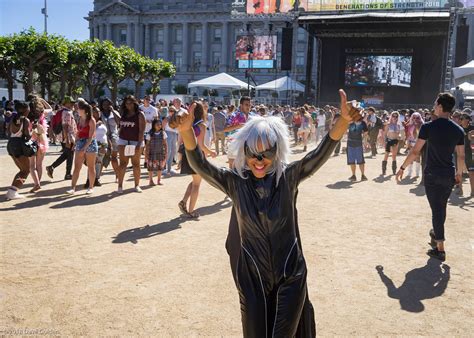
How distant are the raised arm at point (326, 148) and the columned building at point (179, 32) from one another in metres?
67.0

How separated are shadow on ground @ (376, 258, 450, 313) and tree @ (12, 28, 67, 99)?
22.1 meters

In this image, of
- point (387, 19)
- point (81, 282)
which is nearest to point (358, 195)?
point (81, 282)

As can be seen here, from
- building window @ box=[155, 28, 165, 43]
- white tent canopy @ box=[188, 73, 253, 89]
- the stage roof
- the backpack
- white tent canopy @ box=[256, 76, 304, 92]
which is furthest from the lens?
building window @ box=[155, 28, 165, 43]

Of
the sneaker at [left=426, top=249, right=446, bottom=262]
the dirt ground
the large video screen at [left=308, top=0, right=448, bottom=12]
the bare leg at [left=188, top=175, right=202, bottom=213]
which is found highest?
the large video screen at [left=308, top=0, right=448, bottom=12]

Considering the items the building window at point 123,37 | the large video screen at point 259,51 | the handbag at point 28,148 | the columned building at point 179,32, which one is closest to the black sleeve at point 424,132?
the handbag at point 28,148

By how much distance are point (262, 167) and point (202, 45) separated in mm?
71399

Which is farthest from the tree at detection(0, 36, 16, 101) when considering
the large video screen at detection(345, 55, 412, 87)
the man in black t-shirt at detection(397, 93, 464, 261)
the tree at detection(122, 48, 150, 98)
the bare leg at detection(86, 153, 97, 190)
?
the large video screen at detection(345, 55, 412, 87)

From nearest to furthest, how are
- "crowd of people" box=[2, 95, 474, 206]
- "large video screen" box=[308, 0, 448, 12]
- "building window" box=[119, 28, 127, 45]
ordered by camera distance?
"crowd of people" box=[2, 95, 474, 206] < "large video screen" box=[308, 0, 448, 12] < "building window" box=[119, 28, 127, 45]

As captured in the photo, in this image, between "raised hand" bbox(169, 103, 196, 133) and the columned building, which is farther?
the columned building

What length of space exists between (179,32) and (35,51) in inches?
2046

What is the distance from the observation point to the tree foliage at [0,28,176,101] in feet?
76.2

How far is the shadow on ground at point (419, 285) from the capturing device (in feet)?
13.8

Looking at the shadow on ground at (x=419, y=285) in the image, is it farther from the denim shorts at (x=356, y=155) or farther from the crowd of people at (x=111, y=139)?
the denim shorts at (x=356, y=155)

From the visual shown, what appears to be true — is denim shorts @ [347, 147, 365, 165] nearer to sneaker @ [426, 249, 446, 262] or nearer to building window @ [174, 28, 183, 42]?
sneaker @ [426, 249, 446, 262]
